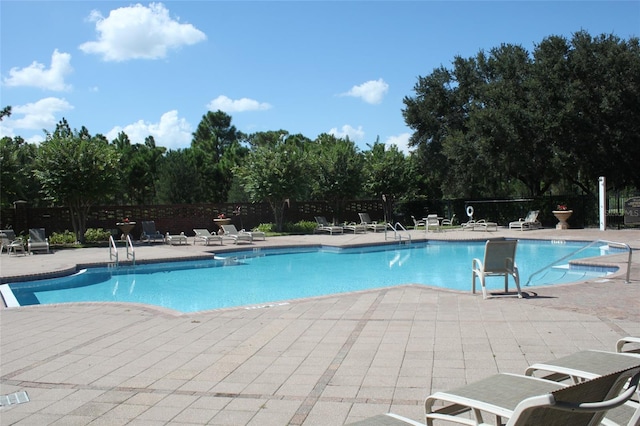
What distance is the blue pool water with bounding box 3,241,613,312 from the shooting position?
11484 mm

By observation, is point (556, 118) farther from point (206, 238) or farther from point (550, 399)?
point (550, 399)

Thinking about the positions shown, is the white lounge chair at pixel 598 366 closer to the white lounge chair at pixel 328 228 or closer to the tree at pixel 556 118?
the white lounge chair at pixel 328 228

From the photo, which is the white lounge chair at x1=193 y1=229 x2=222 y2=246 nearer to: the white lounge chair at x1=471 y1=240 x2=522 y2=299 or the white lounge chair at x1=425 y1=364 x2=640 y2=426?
the white lounge chair at x1=471 y1=240 x2=522 y2=299

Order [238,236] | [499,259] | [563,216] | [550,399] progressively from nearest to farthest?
[550,399] → [499,259] → [238,236] → [563,216]

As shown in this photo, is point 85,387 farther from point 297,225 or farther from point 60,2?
point 297,225

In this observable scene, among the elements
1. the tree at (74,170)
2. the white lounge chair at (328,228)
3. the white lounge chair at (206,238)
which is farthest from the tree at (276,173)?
the tree at (74,170)

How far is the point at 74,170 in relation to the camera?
65.6 ft

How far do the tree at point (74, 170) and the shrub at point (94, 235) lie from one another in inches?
44.3

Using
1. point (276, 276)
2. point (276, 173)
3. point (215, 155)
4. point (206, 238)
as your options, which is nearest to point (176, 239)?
point (206, 238)

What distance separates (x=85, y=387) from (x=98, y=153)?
57.9ft

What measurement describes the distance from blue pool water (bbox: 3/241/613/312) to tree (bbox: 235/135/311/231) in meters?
5.86

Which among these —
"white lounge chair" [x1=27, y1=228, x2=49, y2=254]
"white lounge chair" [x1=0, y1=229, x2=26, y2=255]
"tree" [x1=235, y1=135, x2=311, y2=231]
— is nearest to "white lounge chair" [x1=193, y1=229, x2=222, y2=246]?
"tree" [x1=235, y1=135, x2=311, y2=231]

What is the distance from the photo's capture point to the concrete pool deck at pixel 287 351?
389 centimetres

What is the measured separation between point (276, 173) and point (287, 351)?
1963cm
